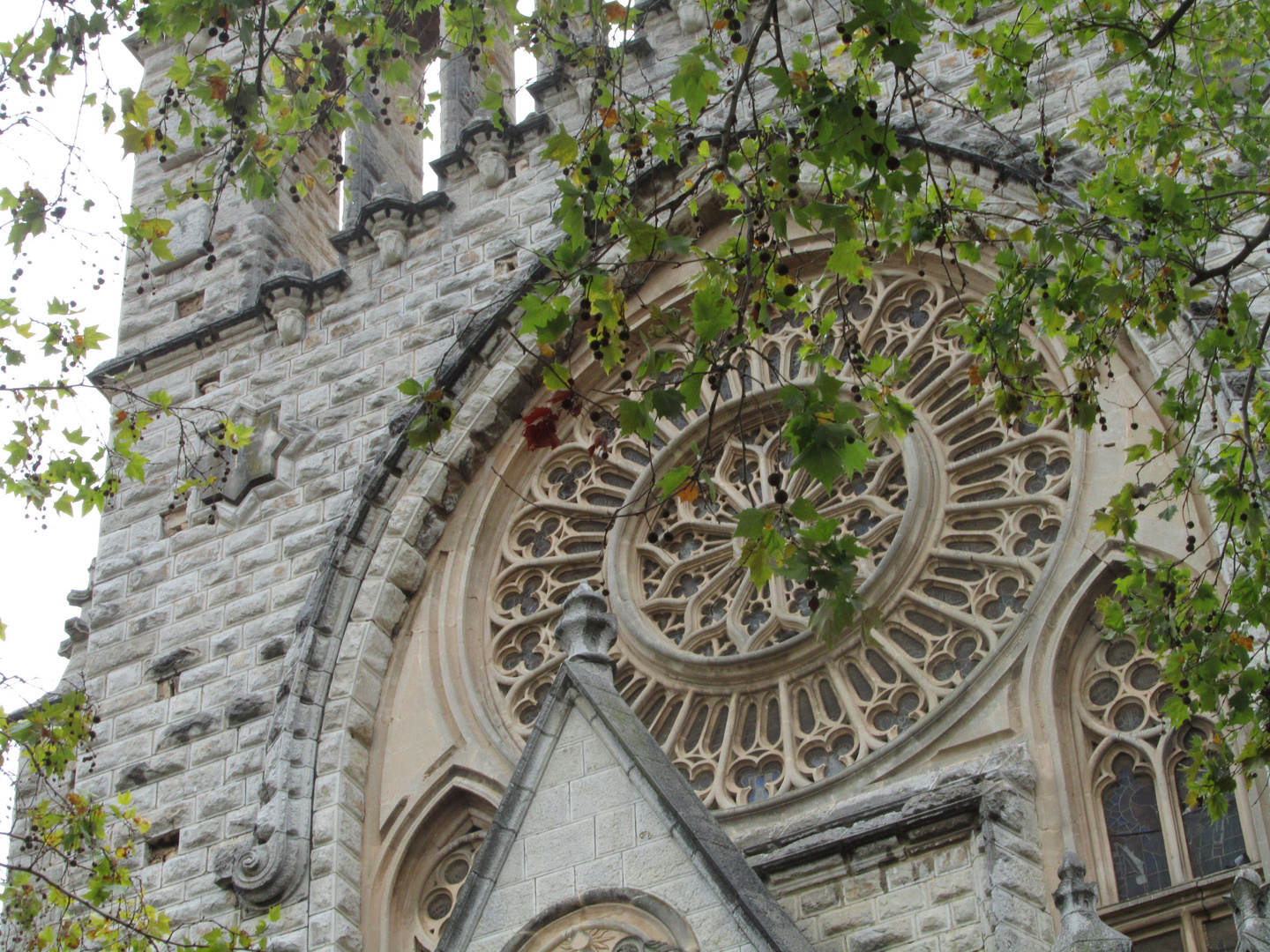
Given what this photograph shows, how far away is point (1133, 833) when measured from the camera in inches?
340

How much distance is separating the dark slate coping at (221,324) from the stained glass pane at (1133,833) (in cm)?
671

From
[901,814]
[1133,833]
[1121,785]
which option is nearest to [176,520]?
[901,814]

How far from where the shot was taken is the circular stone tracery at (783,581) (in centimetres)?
976

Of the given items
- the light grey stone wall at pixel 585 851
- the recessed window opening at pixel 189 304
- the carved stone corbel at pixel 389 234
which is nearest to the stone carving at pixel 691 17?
the carved stone corbel at pixel 389 234

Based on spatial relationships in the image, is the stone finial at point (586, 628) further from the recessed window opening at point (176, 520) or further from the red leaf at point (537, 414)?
the recessed window opening at point (176, 520)

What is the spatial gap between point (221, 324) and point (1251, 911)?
28.6ft

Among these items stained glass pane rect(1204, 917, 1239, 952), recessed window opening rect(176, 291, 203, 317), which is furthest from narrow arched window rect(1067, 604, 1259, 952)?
recessed window opening rect(176, 291, 203, 317)

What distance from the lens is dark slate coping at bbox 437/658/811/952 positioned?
7.83 m

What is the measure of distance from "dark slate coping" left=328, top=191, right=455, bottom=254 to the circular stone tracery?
→ 7.70ft

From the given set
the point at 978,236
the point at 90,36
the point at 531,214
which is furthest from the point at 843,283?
the point at 90,36

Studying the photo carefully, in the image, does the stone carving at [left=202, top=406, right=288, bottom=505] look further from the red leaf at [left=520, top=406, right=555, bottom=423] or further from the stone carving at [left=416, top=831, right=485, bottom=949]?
the red leaf at [left=520, top=406, right=555, bottom=423]

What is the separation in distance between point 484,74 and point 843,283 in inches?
179

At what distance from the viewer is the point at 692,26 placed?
12.7 meters

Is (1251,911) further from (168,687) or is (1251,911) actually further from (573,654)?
(168,687)
